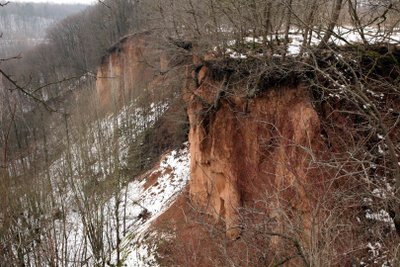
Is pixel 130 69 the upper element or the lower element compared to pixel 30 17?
upper

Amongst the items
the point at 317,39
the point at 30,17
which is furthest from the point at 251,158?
the point at 30,17

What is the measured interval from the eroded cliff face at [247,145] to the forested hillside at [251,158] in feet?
0.15

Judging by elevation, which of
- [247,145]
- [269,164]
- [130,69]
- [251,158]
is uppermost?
[247,145]

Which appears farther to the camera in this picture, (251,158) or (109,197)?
(109,197)

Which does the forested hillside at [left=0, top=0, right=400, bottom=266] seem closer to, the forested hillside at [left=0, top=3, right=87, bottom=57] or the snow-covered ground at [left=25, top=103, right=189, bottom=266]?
the snow-covered ground at [left=25, top=103, right=189, bottom=266]

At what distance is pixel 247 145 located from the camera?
11219 mm

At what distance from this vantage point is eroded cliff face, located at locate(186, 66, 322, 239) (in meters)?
8.97

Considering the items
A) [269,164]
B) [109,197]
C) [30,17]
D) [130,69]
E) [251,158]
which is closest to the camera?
[269,164]

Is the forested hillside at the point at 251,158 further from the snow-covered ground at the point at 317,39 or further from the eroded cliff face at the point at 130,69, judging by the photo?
the eroded cliff face at the point at 130,69

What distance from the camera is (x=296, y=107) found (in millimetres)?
9500

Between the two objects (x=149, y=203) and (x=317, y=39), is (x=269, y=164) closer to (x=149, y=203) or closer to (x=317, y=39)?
(x=317, y=39)

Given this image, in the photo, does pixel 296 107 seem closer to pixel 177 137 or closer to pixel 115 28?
pixel 177 137

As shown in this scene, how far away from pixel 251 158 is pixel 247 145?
16.4 inches

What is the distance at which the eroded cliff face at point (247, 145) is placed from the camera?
8969 millimetres
